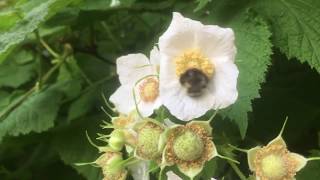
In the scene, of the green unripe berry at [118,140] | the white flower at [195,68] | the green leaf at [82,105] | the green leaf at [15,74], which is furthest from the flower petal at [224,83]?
the green leaf at [15,74]

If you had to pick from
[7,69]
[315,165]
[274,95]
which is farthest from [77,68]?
[315,165]

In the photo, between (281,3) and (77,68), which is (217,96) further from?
(77,68)

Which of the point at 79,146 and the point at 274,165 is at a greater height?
the point at 274,165

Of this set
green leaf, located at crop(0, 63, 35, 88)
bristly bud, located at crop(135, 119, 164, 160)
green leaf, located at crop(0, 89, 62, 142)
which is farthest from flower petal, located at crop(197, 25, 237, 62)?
green leaf, located at crop(0, 63, 35, 88)

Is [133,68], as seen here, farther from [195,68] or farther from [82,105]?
[82,105]

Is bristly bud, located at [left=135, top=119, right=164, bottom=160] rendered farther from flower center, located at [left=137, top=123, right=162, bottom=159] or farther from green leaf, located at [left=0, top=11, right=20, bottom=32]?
green leaf, located at [left=0, top=11, right=20, bottom=32]

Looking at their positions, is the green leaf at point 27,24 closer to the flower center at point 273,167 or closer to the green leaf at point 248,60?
the green leaf at point 248,60

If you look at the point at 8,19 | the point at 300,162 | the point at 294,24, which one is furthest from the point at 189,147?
the point at 8,19
